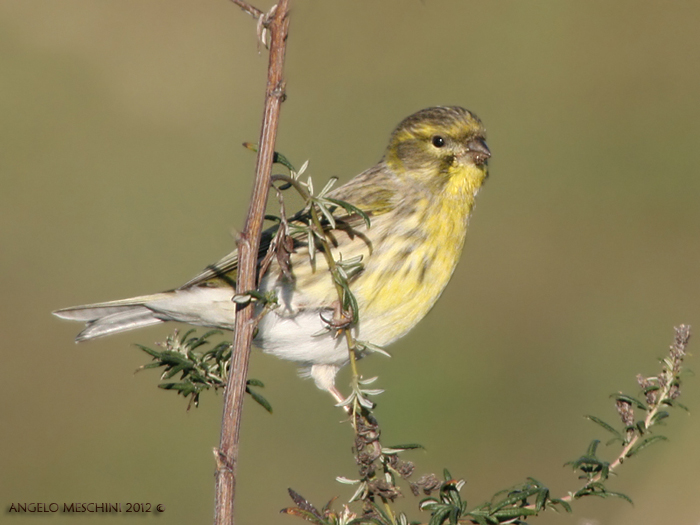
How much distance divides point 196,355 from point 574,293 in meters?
4.77

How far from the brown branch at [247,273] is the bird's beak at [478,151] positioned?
6.48ft

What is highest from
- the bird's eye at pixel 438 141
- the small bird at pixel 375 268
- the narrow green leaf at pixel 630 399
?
the bird's eye at pixel 438 141

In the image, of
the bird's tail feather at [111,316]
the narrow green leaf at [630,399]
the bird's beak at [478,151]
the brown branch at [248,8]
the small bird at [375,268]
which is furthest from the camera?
the bird's beak at [478,151]

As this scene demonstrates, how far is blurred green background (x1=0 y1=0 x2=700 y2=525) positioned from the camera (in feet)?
17.8

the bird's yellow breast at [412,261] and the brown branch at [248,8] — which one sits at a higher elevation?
the brown branch at [248,8]

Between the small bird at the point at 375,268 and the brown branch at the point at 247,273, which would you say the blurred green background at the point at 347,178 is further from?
the brown branch at the point at 247,273

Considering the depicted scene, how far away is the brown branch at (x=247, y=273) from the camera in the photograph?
1.65 m

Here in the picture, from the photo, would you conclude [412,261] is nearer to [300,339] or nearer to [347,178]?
[300,339]

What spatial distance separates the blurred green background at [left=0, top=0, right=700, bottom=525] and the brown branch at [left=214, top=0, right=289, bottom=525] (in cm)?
325

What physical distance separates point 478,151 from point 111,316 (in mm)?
1665

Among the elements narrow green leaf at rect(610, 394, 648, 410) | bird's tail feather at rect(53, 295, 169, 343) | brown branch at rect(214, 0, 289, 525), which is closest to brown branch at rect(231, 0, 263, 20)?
brown branch at rect(214, 0, 289, 525)

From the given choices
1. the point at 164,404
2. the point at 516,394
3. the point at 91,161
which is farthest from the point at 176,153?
the point at 516,394

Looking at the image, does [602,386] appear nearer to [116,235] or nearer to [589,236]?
[589,236]

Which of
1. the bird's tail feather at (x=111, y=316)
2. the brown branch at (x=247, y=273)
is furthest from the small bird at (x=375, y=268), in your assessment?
the brown branch at (x=247, y=273)
